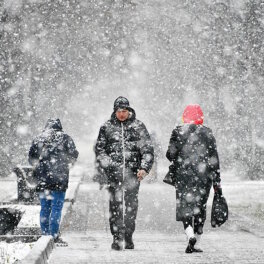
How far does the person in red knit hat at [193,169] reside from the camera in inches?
294

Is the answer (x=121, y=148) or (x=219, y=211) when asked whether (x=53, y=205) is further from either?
(x=219, y=211)

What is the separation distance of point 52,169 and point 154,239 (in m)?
1.82

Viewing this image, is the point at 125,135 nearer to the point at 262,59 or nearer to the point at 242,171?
the point at 262,59

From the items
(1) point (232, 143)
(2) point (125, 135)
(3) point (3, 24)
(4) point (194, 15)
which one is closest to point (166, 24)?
(4) point (194, 15)

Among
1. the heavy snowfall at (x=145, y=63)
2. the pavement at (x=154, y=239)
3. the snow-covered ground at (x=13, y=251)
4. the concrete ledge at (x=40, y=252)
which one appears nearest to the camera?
the concrete ledge at (x=40, y=252)

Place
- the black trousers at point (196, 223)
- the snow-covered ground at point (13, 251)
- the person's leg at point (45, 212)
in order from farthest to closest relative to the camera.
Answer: the person's leg at point (45, 212) → the black trousers at point (196, 223) → the snow-covered ground at point (13, 251)

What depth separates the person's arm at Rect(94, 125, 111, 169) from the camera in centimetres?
760

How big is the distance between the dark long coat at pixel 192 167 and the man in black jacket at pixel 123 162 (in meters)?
0.34

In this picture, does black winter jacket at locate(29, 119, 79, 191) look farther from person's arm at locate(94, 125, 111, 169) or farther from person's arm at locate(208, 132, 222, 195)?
person's arm at locate(208, 132, 222, 195)

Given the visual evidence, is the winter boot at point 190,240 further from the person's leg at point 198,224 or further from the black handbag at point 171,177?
the black handbag at point 171,177

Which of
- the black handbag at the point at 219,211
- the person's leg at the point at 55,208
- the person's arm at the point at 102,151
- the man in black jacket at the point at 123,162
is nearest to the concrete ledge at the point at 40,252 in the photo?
the person's leg at the point at 55,208

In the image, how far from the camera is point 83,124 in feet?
304

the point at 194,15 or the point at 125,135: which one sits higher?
the point at 194,15

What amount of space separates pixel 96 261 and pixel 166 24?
20.8 m
